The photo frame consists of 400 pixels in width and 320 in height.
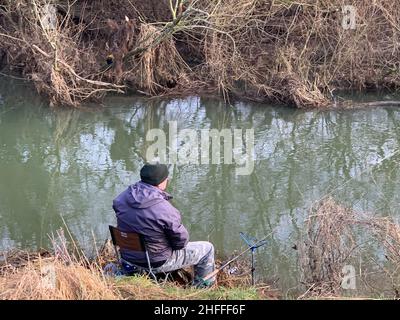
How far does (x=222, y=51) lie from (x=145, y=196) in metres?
8.85

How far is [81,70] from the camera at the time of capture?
1223 centimetres

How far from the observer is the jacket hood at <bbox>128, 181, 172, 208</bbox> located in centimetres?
414

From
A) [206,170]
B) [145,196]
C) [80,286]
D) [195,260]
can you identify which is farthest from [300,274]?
[206,170]

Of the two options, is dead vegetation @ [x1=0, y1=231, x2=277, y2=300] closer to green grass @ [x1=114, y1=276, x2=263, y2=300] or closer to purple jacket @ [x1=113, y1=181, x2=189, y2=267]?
green grass @ [x1=114, y1=276, x2=263, y2=300]

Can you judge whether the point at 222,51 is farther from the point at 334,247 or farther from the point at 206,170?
the point at 334,247

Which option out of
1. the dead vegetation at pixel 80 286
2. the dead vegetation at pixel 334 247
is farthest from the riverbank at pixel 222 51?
the dead vegetation at pixel 80 286

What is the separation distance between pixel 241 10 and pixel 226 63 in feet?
4.02

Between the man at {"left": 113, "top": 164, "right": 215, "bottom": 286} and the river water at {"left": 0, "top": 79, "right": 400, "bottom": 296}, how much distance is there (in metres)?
1.35

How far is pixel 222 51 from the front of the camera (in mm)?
12547

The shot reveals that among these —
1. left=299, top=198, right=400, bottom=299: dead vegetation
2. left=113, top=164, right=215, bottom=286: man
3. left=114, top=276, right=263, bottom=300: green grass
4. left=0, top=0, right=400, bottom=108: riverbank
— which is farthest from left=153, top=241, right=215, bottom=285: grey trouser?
left=0, top=0, right=400, bottom=108: riverbank

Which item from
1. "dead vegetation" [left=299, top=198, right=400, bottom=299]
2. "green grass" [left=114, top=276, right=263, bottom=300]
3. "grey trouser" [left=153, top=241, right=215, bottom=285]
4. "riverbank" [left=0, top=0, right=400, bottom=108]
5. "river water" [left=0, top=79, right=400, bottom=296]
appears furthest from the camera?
"riverbank" [left=0, top=0, right=400, bottom=108]

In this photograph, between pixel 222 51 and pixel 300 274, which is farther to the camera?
pixel 222 51

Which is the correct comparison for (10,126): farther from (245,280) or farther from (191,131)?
(245,280)

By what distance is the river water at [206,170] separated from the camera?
6562 mm
